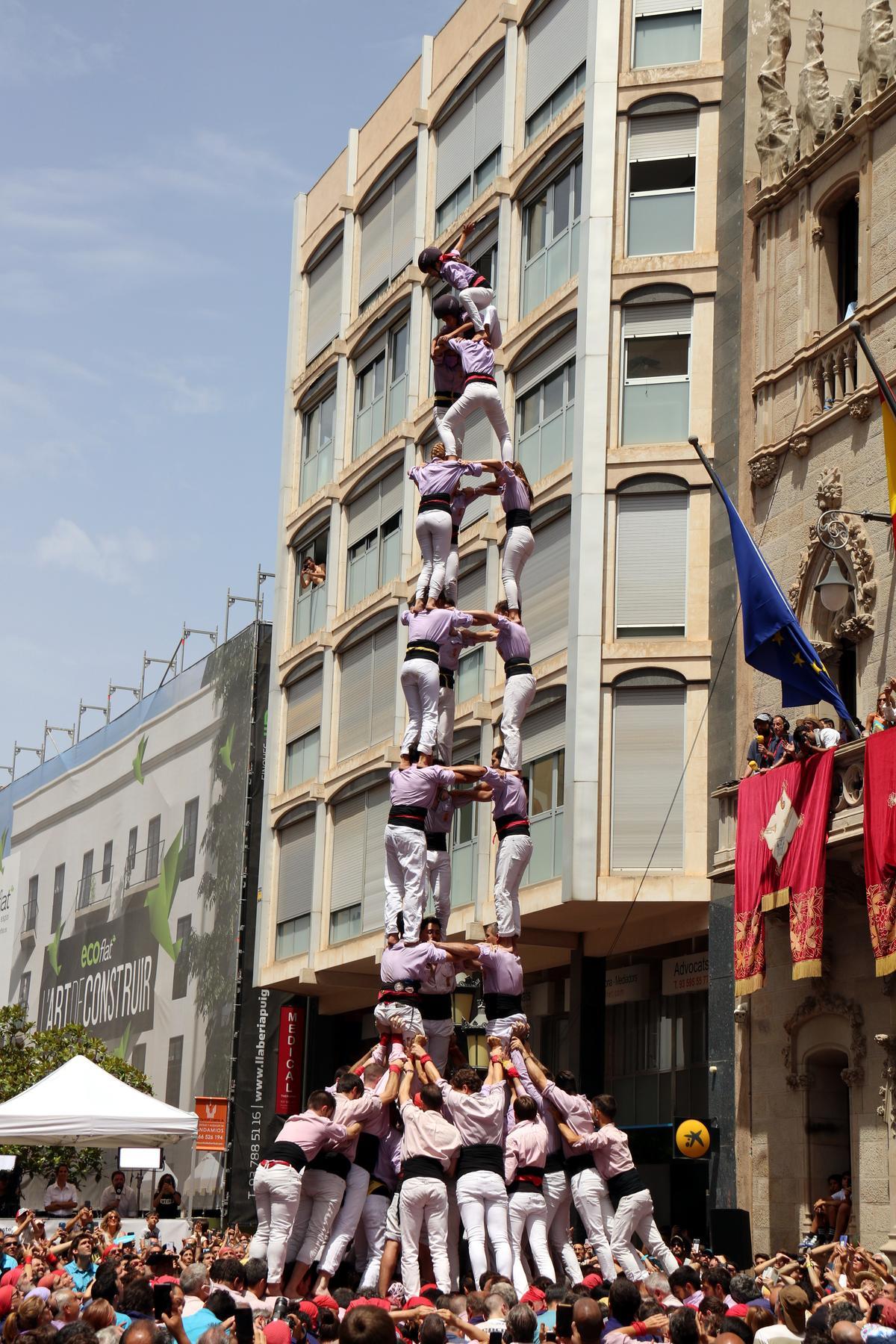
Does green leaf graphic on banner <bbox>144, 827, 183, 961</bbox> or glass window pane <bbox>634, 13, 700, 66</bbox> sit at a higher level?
glass window pane <bbox>634, 13, 700, 66</bbox>

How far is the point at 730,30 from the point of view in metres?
33.5

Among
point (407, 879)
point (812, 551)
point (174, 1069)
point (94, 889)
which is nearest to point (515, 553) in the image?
point (407, 879)

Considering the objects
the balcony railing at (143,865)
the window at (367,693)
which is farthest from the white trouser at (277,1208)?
the balcony railing at (143,865)

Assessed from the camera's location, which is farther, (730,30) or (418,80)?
(418,80)

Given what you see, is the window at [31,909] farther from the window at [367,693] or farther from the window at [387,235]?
the window at [387,235]

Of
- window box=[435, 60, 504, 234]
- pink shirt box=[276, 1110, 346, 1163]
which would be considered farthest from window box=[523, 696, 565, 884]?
pink shirt box=[276, 1110, 346, 1163]

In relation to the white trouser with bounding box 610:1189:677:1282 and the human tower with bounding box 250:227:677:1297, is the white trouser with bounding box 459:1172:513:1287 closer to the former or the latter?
the human tower with bounding box 250:227:677:1297

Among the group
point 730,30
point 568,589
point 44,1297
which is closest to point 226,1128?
point 568,589

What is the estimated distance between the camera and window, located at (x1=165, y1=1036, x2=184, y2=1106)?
179ft

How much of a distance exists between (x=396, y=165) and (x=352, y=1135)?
31018 millimetres

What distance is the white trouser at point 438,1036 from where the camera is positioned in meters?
20.6

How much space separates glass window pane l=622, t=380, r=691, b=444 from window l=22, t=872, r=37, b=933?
148 feet

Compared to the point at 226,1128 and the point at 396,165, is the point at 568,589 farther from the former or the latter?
the point at 226,1128

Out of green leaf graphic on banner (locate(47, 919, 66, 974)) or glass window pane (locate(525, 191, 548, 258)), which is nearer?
glass window pane (locate(525, 191, 548, 258))
